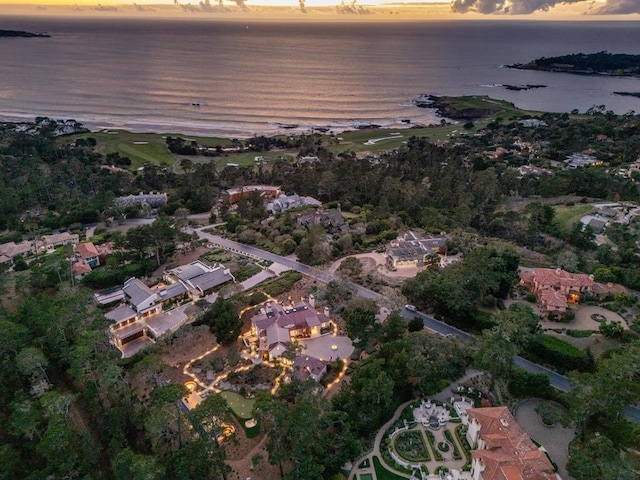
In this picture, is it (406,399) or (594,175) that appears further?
(594,175)

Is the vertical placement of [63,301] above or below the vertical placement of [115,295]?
above

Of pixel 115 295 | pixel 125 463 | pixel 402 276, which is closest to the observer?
pixel 125 463

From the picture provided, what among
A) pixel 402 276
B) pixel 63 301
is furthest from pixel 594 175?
pixel 63 301

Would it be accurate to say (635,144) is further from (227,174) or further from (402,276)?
(227,174)

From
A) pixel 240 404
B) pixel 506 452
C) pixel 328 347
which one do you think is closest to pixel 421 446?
pixel 506 452

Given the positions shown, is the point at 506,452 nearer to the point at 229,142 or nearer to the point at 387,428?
the point at 387,428

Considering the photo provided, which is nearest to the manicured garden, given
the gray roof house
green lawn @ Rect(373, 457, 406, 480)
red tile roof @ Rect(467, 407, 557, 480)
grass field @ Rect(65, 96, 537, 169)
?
green lawn @ Rect(373, 457, 406, 480)

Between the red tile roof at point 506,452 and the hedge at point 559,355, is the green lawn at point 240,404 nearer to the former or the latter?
the red tile roof at point 506,452
